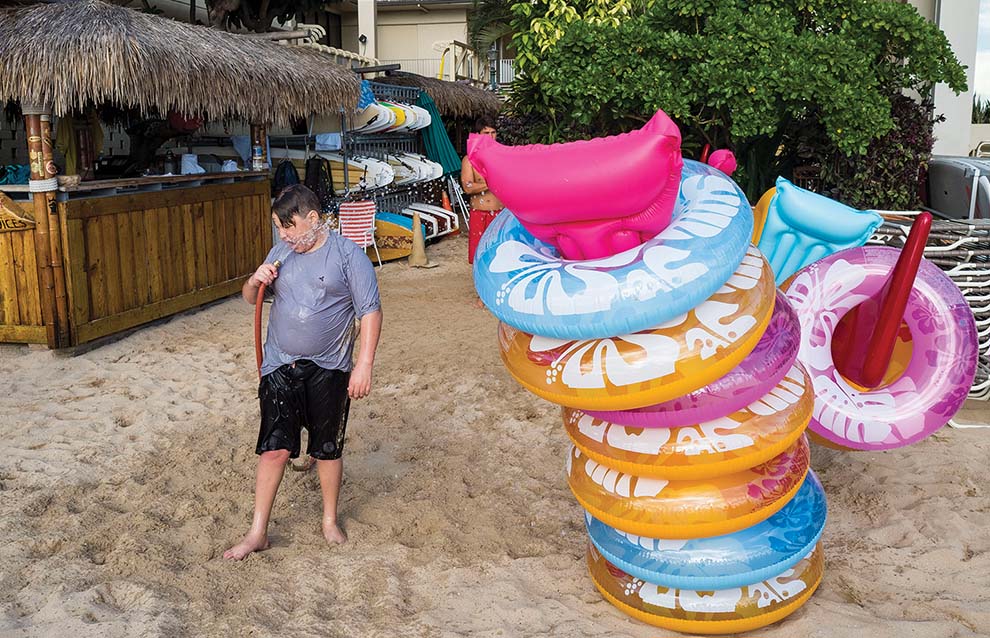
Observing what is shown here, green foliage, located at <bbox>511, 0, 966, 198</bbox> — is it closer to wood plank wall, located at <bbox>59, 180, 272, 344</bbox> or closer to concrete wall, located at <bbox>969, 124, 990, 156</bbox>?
wood plank wall, located at <bbox>59, 180, 272, 344</bbox>

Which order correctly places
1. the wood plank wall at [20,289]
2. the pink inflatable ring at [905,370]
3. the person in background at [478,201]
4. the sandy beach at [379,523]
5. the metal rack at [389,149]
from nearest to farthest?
1. the sandy beach at [379,523]
2. the pink inflatable ring at [905,370]
3. the wood plank wall at [20,289]
4. the person in background at [478,201]
5. the metal rack at [389,149]

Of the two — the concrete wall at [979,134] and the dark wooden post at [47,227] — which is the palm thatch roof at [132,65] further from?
the concrete wall at [979,134]

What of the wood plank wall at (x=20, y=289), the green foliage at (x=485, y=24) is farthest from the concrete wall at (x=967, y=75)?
the green foliage at (x=485, y=24)

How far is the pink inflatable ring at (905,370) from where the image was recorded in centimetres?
362

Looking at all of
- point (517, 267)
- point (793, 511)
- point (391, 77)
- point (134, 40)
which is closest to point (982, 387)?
point (793, 511)

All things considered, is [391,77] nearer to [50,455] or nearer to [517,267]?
[50,455]

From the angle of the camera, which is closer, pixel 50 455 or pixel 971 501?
pixel 971 501

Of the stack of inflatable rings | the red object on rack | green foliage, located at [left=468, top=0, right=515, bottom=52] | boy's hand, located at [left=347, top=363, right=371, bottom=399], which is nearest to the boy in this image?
boy's hand, located at [left=347, top=363, right=371, bottom=399]

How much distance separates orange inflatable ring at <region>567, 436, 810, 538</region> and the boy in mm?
1134

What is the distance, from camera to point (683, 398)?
2.97 m

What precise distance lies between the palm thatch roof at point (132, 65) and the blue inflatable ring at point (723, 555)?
5535mm

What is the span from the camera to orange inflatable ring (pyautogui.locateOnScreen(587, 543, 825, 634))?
10.2ft

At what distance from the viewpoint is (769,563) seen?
10.1 ft

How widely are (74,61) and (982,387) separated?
264 inches
